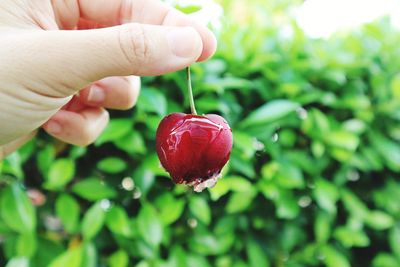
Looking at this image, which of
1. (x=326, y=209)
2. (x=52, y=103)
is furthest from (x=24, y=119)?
(x=326, y=209)

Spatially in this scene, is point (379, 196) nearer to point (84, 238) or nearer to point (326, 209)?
point (326, 209)

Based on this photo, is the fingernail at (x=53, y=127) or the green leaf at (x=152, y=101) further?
the green leaf at (x=152, y=101)

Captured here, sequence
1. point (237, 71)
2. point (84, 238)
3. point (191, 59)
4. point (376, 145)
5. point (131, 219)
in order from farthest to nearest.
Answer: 1. point (376, 145)
2. point (237, 71)
3. point (131, 219)
4. point (84, 238)
5. point (191, 59)

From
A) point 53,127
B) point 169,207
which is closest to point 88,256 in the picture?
point 169,207

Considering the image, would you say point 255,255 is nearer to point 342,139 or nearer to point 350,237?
point 350,237

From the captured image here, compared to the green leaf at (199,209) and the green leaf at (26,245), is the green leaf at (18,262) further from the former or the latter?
the green leaf at (199,209)

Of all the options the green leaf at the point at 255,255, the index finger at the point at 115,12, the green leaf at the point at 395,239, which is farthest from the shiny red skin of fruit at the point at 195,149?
the green leaf at the point at 395,239
